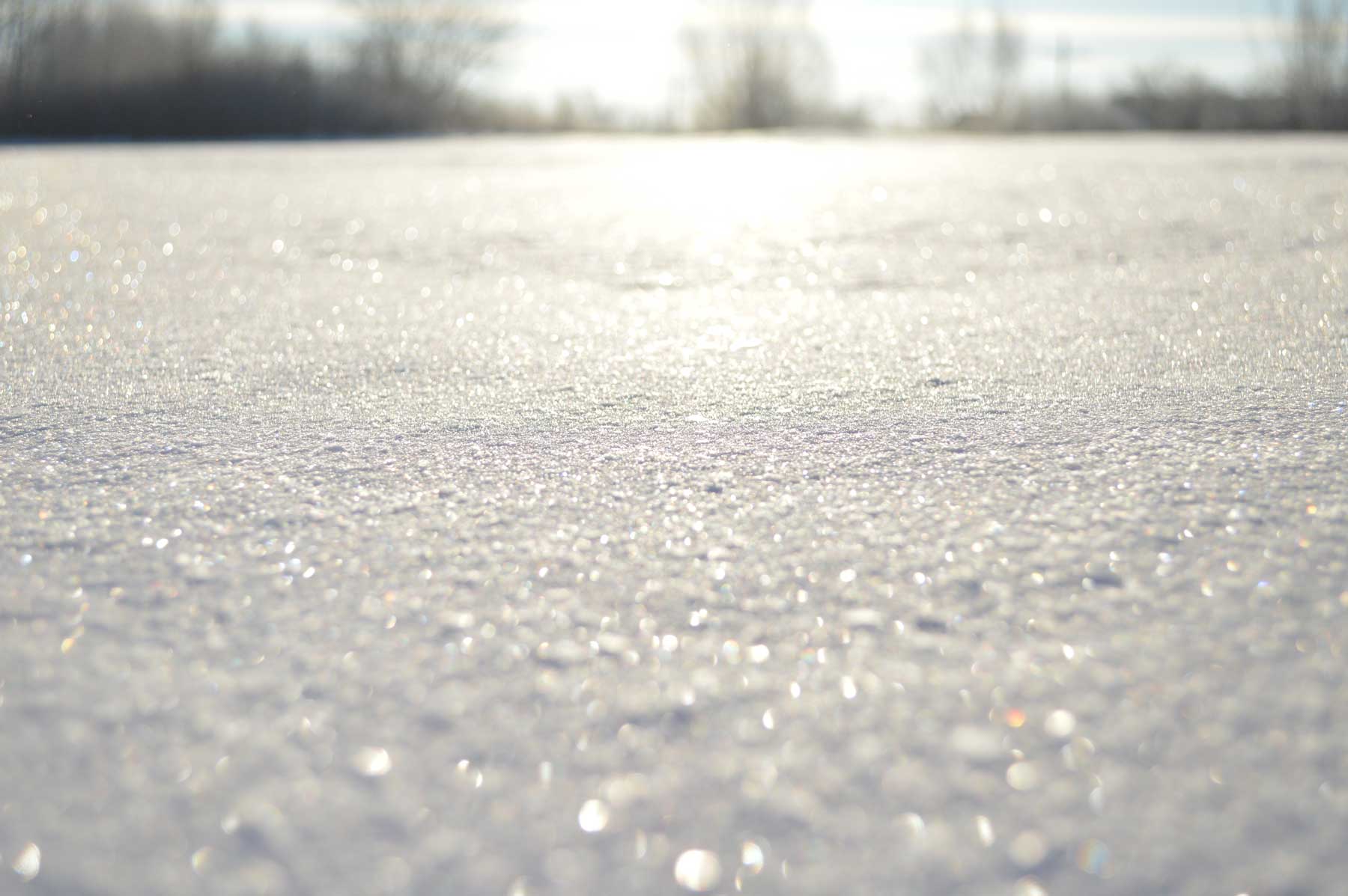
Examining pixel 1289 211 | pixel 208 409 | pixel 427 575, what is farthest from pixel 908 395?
pixel 1289 211

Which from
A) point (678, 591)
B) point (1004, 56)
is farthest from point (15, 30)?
point (1004, 56)

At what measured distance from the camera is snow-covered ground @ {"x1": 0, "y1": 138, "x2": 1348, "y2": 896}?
1.78ft

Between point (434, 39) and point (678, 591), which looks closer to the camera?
point (678, 591)

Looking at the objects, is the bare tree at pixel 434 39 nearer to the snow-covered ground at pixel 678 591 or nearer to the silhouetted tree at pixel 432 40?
the silhouetted tree at pixel 432 40

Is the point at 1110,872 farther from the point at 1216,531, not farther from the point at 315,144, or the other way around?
the point at 315,144

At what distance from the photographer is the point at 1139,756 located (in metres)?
0.60

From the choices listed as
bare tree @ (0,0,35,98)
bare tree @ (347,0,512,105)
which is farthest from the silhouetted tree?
bare tree @ (0,0,35,98)

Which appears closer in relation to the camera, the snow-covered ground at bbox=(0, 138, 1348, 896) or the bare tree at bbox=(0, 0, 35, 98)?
the snow-covered ground at bbox=(0, 138, 1348, 896)

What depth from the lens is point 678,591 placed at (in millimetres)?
799

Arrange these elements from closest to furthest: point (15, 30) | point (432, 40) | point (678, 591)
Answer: point (678, 591) < point (15, 30) < point (432, 40)

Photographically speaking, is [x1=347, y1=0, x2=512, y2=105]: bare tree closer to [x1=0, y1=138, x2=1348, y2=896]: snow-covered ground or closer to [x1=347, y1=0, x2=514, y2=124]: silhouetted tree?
[x1=347, y1=0, x2=514, y2=124]: silhouetted tree

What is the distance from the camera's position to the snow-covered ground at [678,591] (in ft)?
1.78

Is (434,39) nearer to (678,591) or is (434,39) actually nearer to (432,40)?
(432,40)

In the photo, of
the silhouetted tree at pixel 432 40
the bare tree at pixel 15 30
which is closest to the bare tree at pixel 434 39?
the silhouetted tree at pixel 432 40
